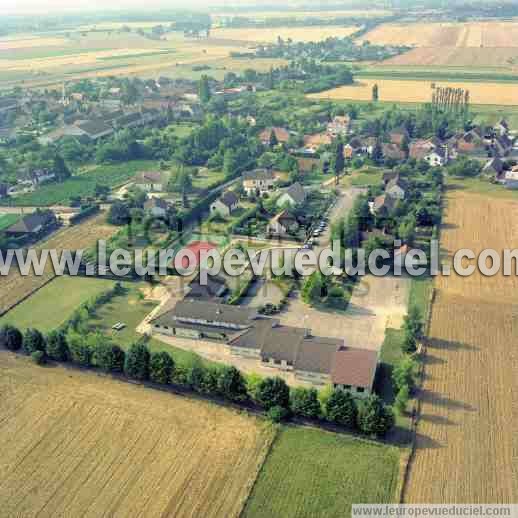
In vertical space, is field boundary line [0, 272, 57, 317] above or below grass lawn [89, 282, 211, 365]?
above

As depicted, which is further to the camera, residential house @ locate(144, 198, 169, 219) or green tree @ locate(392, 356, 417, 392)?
residential house @ locate(144, 198, 169, 219)

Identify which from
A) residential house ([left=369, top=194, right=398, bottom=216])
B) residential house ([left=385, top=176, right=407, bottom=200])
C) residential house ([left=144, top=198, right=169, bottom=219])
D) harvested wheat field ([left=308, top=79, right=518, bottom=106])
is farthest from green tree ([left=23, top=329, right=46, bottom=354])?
harvested wheat field ([left=308, top=79, right=518, bottom=106])

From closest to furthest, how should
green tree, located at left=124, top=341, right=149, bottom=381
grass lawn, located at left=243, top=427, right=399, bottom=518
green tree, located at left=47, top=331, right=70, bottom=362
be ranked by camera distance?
grass lawn, located at left=243, top=427, right=399, bottom=518, green tree, located at left=124, top=341, right=149, bottom=381, green tree, located at left=47, top=331, right=70, bottom=362

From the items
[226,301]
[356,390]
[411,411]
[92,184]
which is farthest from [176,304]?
[92,184]

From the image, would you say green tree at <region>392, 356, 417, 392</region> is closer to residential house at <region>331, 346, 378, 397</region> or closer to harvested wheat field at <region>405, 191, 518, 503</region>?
harvested wheat field at <region>405, 191, 518, 503</region>

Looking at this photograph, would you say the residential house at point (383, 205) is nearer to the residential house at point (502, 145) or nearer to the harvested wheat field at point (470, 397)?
the harvested wheat field at point (470, 397)

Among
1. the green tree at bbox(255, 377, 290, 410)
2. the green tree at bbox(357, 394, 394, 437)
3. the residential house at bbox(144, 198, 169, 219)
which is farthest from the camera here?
the residential house at bbox(144, 198, 169, 219)
